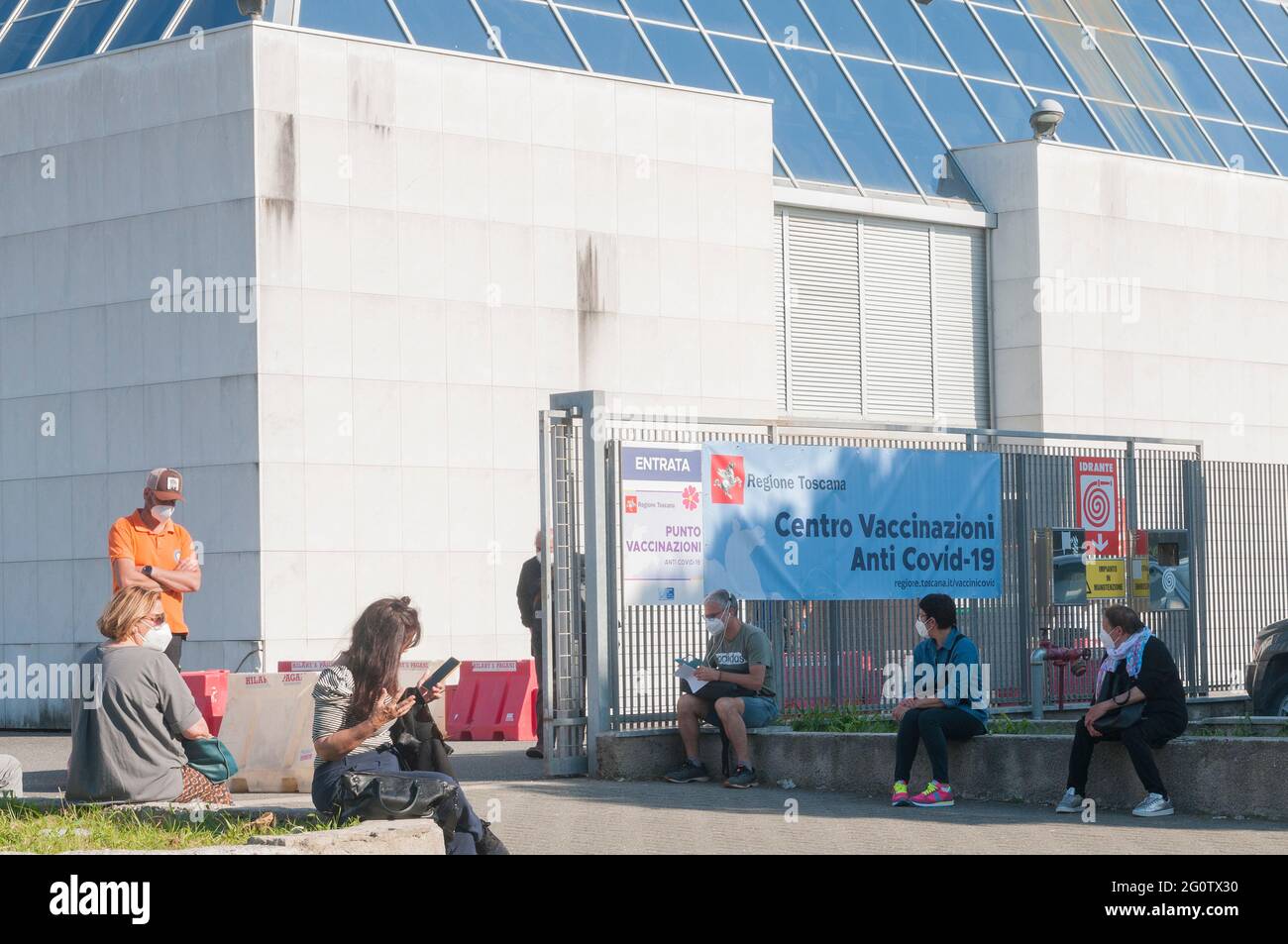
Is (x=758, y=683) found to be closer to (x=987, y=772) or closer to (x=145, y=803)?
(x=987, y=772)

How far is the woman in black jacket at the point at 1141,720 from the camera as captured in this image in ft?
40.3

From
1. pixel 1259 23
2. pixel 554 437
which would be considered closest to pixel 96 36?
pixel 554 437

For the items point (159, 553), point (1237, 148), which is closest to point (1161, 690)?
point (159, 553)

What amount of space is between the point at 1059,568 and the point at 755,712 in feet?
14.3

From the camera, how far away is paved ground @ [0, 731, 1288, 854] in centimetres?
1086

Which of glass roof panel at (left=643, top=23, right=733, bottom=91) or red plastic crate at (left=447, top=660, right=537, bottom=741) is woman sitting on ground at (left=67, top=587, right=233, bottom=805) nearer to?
red plastic crate at (left=447, top=660, right=537, bottom=741)

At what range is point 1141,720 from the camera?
12.4 metres

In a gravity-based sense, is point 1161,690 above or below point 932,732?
above

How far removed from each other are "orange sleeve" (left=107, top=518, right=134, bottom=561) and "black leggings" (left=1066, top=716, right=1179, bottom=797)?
20.7ft

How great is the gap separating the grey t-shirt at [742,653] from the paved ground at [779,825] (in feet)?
2.89

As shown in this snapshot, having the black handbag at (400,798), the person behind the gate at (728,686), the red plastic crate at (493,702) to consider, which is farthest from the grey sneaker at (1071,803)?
the red plastic crate at (493,702)

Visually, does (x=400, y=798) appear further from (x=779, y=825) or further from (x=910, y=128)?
(x=910, y=128)

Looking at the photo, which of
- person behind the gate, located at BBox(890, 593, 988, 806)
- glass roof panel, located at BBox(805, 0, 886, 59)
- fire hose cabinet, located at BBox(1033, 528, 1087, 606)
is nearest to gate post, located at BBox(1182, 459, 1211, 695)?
fire hose cabinet, located at BBox(1033, 528, 1087, 606)

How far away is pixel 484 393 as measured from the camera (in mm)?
21328
